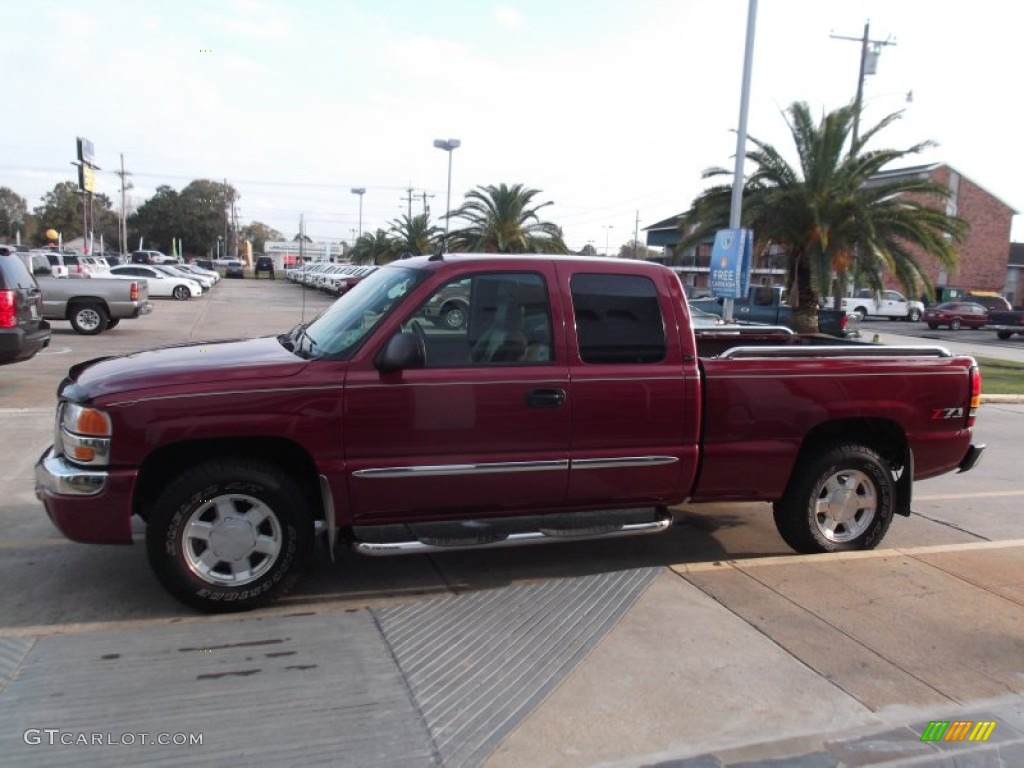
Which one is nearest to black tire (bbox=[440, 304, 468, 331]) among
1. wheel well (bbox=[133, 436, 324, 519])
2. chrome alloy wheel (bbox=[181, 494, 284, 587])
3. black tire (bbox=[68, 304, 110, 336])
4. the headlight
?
wheel well (bbox=[133, 436, 324, 519])

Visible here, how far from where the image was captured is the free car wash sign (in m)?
15.9

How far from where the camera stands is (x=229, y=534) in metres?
4.19

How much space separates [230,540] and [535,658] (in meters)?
1.66

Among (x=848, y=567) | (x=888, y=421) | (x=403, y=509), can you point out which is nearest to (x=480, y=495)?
(x=403, y=509)

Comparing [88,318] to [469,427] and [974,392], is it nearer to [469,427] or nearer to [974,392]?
[469,427]

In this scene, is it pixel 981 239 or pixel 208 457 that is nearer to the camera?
pixel 208 457

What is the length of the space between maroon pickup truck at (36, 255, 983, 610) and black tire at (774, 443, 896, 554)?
0.01m

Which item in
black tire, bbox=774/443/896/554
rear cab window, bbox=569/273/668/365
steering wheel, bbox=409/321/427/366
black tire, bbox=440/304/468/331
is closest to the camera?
steering wheel, bbox=409/321/427/366

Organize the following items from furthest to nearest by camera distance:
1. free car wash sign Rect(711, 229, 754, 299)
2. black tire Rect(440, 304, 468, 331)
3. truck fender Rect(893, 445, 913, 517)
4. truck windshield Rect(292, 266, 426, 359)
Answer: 1. free car wash sign Rect(711, 229, 754, 299)
2. truck fender Rect(893, 445, 913, 517)
3. black tire Rect(440, 304, 468, 331)
4. truck windshield Rect(292, 266, 426, 359)

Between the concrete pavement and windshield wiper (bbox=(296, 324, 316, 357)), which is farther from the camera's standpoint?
windshield wiper (bbox=(296, 324, 316, 357))

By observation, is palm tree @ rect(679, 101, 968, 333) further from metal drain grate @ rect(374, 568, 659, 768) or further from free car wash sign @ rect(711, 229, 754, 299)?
metal drain grate @ rect(374, 568, 659, 768)

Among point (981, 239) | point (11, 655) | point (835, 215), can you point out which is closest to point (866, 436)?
point (11, 655)

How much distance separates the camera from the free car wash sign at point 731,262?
52.3ft

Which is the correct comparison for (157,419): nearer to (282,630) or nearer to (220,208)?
(282,630)
